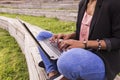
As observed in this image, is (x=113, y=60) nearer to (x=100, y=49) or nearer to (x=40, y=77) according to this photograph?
(x=100, y=49)

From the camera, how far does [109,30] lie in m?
3.04

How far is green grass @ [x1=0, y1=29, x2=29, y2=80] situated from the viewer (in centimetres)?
607

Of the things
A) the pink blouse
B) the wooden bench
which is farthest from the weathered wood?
the pink blouse

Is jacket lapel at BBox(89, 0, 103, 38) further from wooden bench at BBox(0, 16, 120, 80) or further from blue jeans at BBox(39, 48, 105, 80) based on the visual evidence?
wooden bench at BBox(0, 16, 120, 80)

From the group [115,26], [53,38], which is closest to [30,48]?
[53,38]

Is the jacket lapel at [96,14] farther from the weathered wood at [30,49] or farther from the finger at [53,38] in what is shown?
the weathered wood at [30,49]

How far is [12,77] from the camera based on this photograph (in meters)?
6.02

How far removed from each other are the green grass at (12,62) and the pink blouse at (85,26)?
8.85ft

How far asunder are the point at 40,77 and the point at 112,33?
1.12 meters

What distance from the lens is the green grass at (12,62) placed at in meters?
6.07

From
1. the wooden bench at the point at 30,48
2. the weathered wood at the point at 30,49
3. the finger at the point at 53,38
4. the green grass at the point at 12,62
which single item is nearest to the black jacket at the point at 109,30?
the finger at the point at 53,38

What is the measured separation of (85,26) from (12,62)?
3.57 metres

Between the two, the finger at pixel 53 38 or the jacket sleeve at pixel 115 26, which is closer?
the jacket sleeve at pixel 115 26

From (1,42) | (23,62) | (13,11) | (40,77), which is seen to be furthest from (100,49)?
(13,11)
